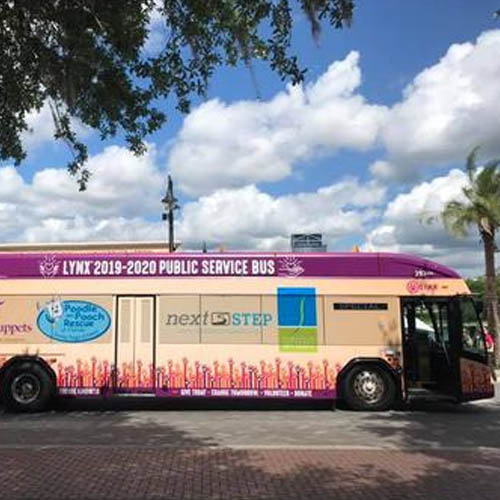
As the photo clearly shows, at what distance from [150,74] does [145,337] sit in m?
8.62

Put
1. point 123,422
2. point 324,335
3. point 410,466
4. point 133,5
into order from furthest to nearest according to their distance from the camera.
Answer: point 324,335
point 123,422
point 410,466
point 133,5

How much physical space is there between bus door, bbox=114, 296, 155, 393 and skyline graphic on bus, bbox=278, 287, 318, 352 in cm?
254

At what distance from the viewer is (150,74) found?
7.38m

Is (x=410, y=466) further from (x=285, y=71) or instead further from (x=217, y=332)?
(x=217, y=332)

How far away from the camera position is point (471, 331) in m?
15.4

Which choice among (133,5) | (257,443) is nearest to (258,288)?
(257,443)

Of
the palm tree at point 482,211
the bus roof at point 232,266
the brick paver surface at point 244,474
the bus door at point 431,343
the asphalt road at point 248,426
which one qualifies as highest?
the palm tree at point 482,211

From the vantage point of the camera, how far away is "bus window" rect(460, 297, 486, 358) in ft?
50.0

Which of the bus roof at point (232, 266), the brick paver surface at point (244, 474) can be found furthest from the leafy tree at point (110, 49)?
the bus roof at point (232, 266)

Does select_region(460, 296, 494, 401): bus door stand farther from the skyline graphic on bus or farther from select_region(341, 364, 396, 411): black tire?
the skyline graphic on bus

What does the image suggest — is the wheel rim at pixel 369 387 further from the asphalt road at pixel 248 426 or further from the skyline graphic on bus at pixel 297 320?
the skyline graphic on bus at pixel 297 320

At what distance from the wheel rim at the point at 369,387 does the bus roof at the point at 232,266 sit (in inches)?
76.6

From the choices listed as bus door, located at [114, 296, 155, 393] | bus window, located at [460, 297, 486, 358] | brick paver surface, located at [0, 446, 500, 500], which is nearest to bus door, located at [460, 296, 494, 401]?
bus window, located at [460, 297, 486, 358]

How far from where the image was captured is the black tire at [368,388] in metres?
15.0
